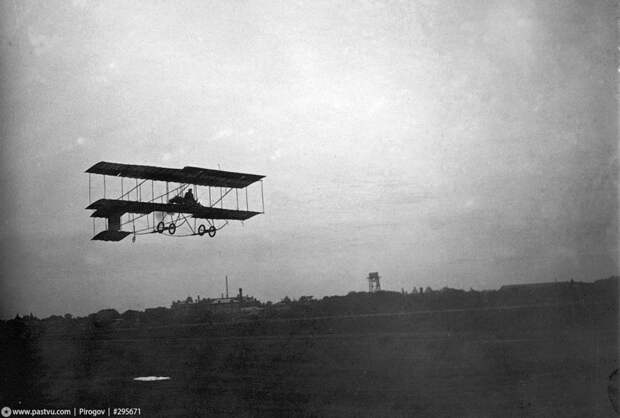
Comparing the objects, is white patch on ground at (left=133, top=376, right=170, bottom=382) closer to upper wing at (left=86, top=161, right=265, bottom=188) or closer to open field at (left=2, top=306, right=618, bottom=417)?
open field at (left=2, top=306, right=618, bottom=417)

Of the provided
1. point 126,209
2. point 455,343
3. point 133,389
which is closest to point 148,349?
point 126,209

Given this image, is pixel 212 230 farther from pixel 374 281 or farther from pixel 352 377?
pixel 374 281

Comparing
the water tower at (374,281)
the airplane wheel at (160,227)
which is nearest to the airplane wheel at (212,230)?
the airplane wheel at (160,227)

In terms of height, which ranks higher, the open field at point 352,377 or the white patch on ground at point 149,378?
the white patch on ground at point 149,378

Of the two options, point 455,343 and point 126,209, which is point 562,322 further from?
point 126,209

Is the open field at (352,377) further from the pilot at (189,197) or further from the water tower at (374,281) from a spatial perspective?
the water tower at (374,281)

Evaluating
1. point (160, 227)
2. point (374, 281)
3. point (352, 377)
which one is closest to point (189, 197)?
point (160, 227)
